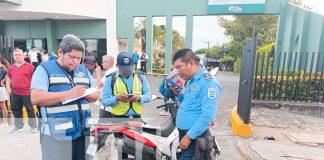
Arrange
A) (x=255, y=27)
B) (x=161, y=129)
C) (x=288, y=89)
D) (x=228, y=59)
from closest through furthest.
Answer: (x=161, y=129) < (x=288, y=89) < (x=255, y=27) < (x=228, y=59)

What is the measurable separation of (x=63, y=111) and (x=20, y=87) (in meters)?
3.17

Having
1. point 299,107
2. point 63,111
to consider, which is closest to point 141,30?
point 299,107

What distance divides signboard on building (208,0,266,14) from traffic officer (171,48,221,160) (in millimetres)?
12682

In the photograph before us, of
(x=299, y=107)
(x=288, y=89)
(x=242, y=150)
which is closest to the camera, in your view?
(x=242, y=150)

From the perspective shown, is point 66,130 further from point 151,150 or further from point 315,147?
point 315,147

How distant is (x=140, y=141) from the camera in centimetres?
231

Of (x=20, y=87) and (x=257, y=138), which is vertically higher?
(x=20, y=87)

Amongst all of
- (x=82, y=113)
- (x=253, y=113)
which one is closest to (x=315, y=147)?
(x=253, y=113)

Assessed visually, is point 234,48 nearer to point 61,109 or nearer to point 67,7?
point 67,7

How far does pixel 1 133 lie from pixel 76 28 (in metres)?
14.0

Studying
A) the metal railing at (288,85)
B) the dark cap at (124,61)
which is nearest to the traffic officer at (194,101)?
the dark cap at (124,61)

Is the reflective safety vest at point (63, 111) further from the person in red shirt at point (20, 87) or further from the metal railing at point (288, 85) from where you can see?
the metal railing at point (288, 85)

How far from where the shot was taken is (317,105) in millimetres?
5676

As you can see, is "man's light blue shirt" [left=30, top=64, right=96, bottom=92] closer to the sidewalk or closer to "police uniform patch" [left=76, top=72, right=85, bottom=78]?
"police uniform patch" [left=76, top=72, right=85, bottom=78]
